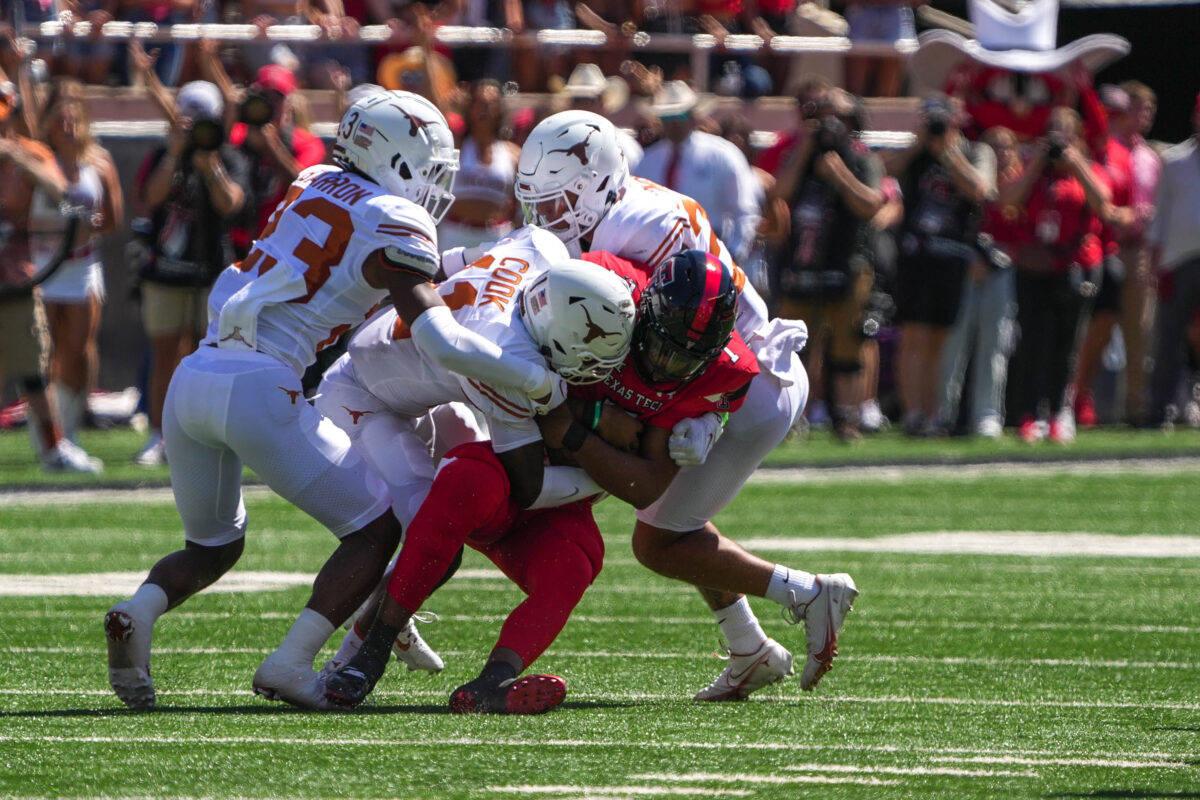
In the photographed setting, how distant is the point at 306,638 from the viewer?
16.3ft

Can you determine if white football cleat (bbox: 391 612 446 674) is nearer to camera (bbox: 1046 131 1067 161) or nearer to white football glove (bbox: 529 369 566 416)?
white football glove (bbox: 529 369 566 416)

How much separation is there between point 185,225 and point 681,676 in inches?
251

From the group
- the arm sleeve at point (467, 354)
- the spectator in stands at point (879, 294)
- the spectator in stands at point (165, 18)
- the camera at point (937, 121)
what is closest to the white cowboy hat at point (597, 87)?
the spectator in stands at point (879, 294)

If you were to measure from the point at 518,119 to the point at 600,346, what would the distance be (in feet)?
29.2

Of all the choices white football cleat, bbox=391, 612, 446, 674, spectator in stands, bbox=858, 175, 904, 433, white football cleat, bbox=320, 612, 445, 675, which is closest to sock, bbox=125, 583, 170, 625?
white football cleat, bbox=320, 612, 445, 675

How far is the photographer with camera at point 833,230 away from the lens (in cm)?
1309

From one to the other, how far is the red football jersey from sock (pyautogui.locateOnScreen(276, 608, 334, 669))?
85cm

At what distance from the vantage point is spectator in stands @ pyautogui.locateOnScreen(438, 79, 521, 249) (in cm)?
1219

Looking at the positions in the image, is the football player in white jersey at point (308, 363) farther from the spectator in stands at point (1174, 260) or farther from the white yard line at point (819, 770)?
the spectator in stands at point (1174, 260)

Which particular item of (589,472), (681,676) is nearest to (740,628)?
(681,676)

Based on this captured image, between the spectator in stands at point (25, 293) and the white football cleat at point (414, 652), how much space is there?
19.1 ft

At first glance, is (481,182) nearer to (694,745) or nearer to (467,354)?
(467,354)

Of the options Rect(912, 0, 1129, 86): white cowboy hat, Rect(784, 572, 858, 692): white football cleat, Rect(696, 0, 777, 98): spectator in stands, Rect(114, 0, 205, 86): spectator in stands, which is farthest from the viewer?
Rect(696, 0, 777, 98): spectator in stands

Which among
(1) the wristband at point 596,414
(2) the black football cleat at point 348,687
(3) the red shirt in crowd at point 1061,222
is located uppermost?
(1) the wristband at point 596,414
